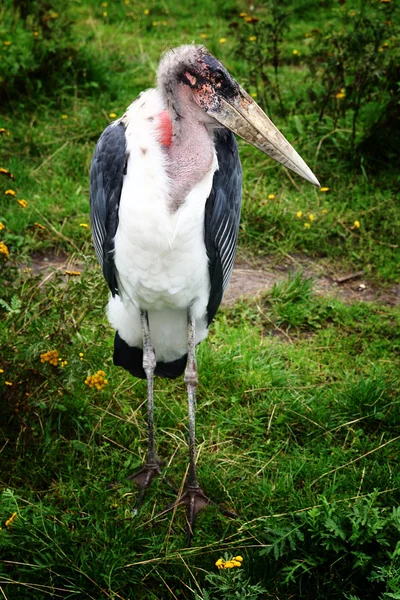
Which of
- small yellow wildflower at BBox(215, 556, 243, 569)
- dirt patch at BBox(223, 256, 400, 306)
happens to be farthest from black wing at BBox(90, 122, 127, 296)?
dirt patch at BBox(223, 256, 400, 306)

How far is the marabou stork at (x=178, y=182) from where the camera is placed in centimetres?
255

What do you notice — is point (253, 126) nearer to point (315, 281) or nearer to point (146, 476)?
point (146, 476)

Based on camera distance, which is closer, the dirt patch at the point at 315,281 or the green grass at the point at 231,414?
the green grass at the point at 231,414

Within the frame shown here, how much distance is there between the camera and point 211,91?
2561mm

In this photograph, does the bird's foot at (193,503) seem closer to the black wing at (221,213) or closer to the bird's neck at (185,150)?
the black wing at (221,213)

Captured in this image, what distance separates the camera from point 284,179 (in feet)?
17.0

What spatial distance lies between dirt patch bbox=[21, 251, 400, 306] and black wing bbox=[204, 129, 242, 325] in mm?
1335

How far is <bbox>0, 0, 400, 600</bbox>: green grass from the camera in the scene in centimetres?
255

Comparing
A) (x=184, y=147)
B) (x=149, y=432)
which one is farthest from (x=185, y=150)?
(x=149, y=432)

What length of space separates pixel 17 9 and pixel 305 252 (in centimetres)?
319

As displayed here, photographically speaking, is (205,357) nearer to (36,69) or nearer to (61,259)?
(61,259)

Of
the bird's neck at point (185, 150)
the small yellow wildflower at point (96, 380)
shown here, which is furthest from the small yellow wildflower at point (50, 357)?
the bird's neck at point (185, 150)

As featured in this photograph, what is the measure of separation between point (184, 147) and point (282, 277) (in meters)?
2.04

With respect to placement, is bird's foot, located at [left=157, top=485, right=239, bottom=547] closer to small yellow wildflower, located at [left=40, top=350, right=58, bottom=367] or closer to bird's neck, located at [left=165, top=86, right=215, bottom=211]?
small yellow wildflower, located at [left=40, top=350, right=58, bottom=367]
